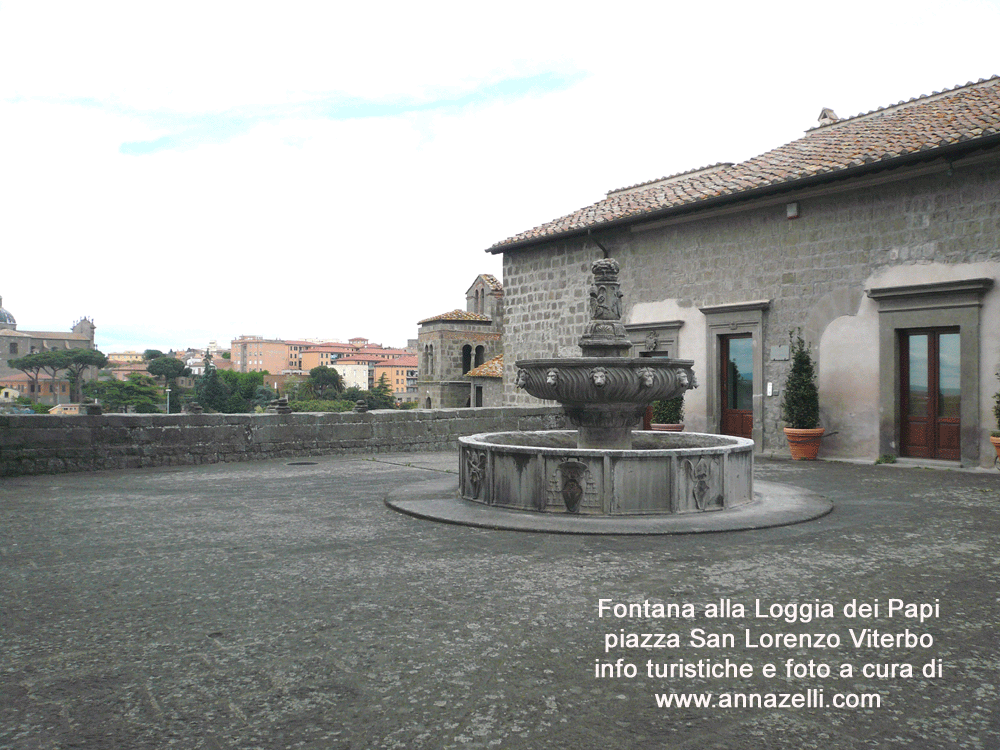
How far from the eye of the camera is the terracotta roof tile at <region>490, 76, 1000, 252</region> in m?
11.4

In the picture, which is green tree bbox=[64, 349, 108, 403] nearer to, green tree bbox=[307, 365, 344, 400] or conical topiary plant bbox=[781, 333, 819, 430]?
green tree bbox=[307, 365, 344, 400]

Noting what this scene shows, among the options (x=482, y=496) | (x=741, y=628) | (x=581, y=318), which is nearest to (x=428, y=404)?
(x=581, y=318)

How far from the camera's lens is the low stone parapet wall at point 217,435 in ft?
32.6

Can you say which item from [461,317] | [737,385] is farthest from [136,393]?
[737,385]

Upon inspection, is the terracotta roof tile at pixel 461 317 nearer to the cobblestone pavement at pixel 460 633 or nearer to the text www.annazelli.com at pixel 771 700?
the cobblestone pavement at pixel 460 633

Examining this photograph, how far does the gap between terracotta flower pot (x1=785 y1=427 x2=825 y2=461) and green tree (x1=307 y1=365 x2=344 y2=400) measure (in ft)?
328

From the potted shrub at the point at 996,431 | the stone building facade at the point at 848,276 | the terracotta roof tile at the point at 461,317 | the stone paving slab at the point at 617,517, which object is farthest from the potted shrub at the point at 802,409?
the terracotta roof tile at the point at 461,317

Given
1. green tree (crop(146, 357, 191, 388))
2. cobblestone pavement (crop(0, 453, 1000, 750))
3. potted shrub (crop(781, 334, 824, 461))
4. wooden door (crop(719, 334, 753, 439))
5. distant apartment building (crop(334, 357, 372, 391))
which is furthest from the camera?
distant apartment building (crop(334, 357, 372, 391))

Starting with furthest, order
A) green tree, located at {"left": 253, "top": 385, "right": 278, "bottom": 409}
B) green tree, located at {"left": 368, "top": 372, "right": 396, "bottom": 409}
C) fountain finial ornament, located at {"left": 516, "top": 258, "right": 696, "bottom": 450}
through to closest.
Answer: green tree, located at {"left": 368, "top": 372, "right": 396, "bottom": 409}, green tree, located at {"left": 253, "top": 385, "right": 278, "bottom": 409}, fountain finial ornament, located at {"left": 516, "top": 258, "right": 696, "bottom": 450}

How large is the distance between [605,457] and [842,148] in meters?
9.97

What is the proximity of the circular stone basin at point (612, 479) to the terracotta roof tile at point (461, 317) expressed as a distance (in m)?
45.2

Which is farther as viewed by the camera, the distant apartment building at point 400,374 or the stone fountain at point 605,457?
the distant apartment building at point 400,374

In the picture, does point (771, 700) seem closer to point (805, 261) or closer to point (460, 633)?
point (460, 633)

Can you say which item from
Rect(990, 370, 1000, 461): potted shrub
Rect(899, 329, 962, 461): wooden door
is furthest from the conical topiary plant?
Rect(990, 370, 1000, 461): potted shrub
